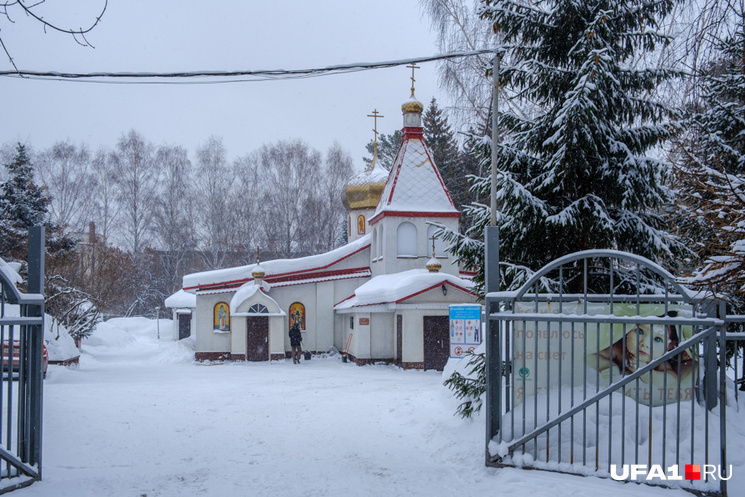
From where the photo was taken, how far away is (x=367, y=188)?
32.9 m

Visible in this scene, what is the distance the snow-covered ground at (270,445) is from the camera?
6641mm

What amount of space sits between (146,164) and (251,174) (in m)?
7.25

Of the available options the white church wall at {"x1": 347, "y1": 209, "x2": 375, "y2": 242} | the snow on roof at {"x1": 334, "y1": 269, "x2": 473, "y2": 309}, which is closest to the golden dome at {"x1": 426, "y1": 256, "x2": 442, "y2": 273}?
the snow on roof at {"x1": 334, "y1": 269, "x2": 473, "y2": 309}

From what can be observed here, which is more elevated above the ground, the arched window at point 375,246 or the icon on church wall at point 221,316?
the arched window at point 375,246

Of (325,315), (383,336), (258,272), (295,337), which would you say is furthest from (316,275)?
(383,336)

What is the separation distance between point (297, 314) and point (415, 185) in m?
7.54

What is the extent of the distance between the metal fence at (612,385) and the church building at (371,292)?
14989 mm

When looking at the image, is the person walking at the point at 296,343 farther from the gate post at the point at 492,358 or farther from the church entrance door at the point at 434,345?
the gate post at the point at 492,358

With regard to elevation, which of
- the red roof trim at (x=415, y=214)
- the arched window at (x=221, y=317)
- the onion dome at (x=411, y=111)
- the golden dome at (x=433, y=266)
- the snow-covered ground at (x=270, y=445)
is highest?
the onion dome at (x=411, y=111)

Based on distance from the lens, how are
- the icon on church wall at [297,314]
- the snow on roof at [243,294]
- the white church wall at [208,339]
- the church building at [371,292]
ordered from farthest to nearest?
1. the icon on church wall at [297,314]
2. the white church wall at [208,339]
3. the snow on roof at [243,294]
4. the church building at [371,292]

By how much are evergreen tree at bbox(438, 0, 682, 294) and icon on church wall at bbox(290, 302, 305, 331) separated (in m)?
18.4

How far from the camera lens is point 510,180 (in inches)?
362

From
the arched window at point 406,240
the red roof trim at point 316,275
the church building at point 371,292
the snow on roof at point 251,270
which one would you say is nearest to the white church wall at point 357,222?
the church building at point 371,292

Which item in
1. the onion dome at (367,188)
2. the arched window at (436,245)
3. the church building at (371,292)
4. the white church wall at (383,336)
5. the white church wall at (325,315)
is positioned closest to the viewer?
the church building at (371,292)
